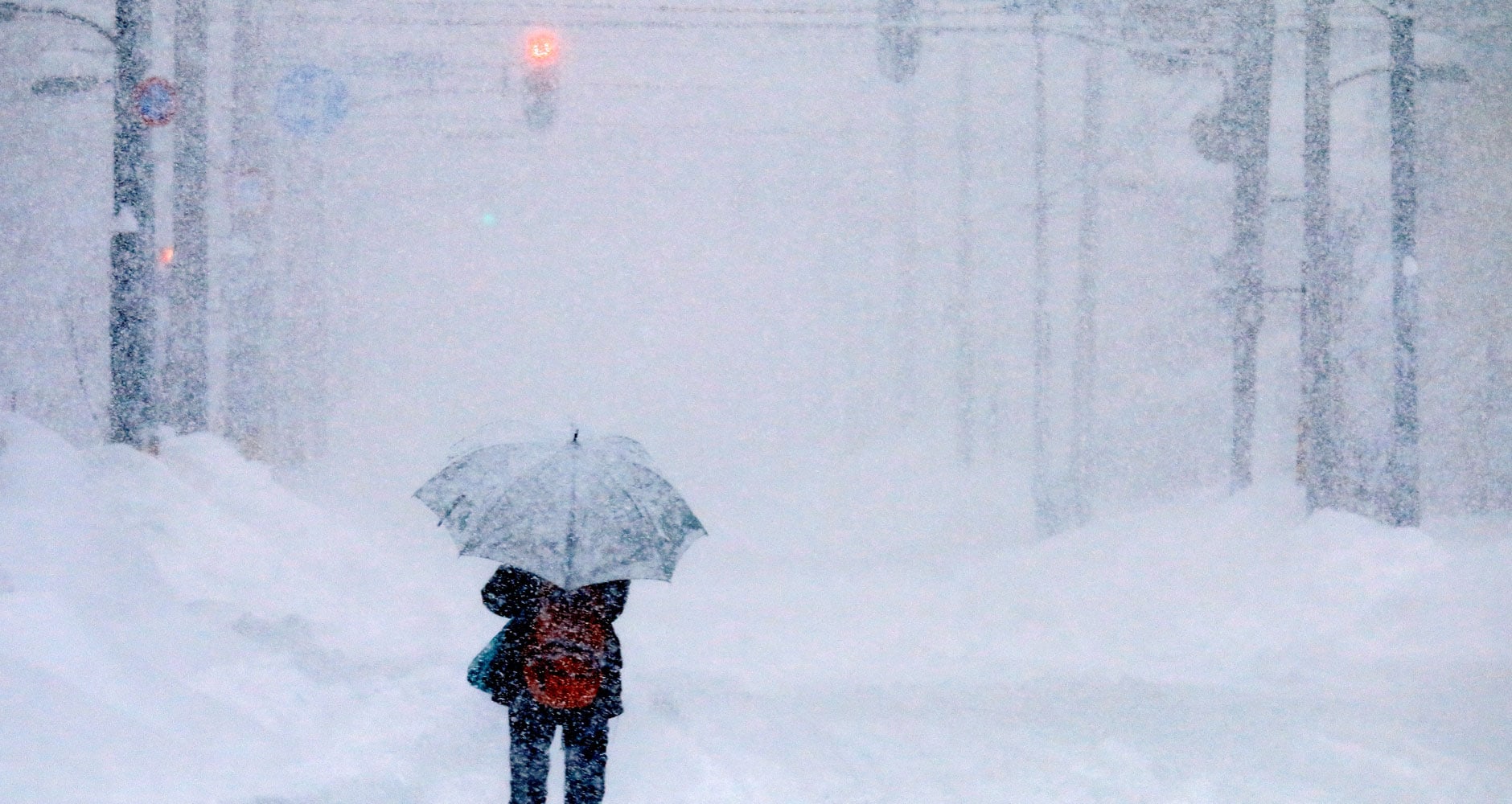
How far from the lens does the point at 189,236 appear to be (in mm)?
14602

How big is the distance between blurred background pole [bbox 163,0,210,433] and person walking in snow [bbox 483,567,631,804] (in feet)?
34.9

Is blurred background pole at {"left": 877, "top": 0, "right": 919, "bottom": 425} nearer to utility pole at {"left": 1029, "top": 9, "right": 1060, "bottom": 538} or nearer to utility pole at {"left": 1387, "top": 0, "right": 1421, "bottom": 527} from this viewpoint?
utility pole at {"left": 1029, "top": 9, "right": 1060, "bottom": 538}

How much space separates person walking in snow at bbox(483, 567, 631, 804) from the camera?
4.46 m

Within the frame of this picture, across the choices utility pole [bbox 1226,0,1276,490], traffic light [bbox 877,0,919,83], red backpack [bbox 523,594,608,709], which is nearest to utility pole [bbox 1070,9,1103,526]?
utility pole [bbox 1226,0,1276,490]

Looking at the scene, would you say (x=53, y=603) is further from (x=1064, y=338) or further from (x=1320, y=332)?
(x=1064, y=338)

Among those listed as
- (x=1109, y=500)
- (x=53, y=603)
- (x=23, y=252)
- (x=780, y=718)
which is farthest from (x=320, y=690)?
(x=23, y=252)

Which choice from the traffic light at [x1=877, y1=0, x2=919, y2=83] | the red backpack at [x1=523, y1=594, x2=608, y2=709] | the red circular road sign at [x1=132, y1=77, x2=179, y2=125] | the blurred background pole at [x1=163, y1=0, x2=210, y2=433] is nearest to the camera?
the red backpack at [x1=523, y1=594, x2=608, y2=709]

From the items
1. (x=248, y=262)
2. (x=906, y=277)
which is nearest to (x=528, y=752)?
(x=248, y=262)

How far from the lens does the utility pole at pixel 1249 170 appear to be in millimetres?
14508

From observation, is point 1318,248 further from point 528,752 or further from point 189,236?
point 189,236

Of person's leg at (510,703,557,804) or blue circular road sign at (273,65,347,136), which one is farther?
blue circular road sign at (273,65,347,136)

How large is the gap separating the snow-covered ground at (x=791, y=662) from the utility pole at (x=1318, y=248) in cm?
110

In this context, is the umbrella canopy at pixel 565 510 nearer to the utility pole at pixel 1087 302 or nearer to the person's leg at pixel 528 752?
the person's leg at pixel 528 752

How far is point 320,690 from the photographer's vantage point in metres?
8.43
